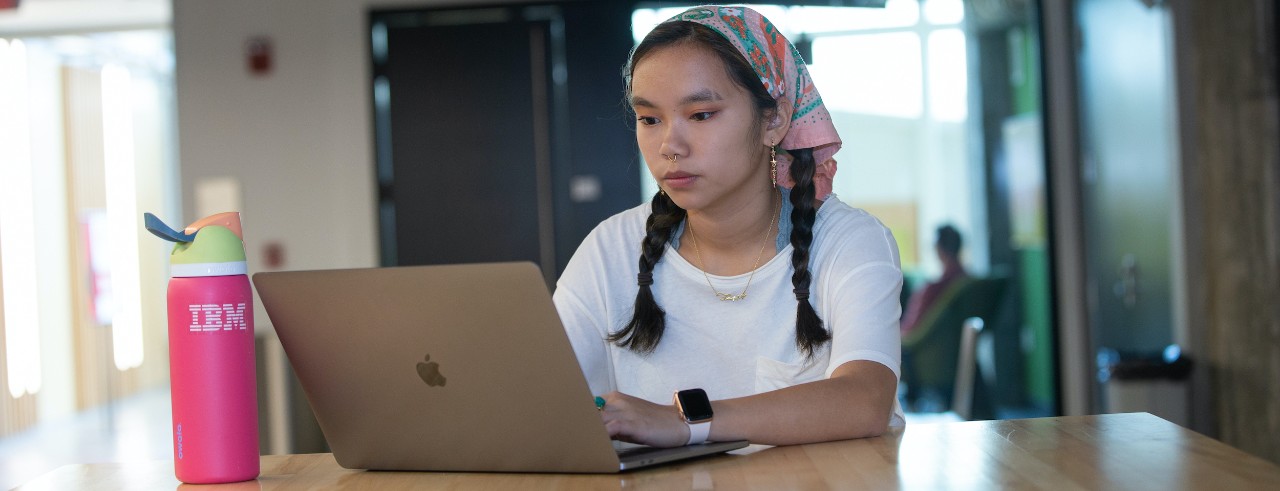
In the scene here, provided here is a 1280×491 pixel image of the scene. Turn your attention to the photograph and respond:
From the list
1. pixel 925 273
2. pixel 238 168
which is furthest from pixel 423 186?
pixel 925 273

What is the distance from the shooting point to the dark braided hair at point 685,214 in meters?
1.51

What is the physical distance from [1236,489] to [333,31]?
167 inches

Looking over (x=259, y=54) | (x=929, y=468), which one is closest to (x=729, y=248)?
(x=929, y=468)

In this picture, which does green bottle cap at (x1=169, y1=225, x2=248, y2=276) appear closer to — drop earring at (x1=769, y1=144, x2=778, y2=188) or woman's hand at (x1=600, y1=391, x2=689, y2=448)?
woman's hand at (x1=600, y1=391, x2=689, y2=448)

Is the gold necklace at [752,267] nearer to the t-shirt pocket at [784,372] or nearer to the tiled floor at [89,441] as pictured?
the t-shirt pocket at [784,372]

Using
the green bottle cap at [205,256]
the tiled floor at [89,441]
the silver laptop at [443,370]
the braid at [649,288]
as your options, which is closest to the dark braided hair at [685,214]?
the braid at [649,288]

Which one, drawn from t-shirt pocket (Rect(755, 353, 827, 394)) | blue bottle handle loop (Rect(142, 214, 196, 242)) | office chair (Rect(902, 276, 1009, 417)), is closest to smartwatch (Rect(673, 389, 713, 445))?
t-shirt pocket (Rect(755, 353, 827, 394))

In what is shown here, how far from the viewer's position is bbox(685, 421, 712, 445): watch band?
1129 mm

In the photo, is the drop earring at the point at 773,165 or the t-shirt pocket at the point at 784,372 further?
the drop earring at the point at 773,165

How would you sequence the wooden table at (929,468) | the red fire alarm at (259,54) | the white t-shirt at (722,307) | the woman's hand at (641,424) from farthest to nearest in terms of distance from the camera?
the red fire alarm at (259,54) < the white t-shirt at (722,307) < the woman's hand at (641,424) < the wooden table at (929,468)

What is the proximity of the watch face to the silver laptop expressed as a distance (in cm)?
4

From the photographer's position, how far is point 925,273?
4.68 meters

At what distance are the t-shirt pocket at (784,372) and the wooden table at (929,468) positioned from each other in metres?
0.28

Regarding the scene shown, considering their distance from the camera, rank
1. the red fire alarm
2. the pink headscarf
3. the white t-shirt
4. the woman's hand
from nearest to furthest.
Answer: the woman's hand < the white t-shirt < the pink headscarf < the red fire alarm
